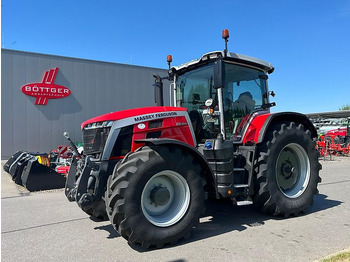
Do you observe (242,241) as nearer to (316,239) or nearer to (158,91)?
(316,239)

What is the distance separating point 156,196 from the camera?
3922mm

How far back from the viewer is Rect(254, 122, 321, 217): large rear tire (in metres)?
4.75

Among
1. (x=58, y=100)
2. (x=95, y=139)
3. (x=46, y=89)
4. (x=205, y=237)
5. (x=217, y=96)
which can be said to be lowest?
(x=205, y=237)

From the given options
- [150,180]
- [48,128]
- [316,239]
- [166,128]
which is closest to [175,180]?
[150,180]

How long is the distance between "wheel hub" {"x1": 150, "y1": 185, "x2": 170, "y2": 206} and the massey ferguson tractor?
13 millimetres

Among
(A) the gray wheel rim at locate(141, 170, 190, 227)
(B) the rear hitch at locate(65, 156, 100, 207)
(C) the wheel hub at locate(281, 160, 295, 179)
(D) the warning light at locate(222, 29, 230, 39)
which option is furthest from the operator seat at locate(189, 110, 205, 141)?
(B) the rear hitch at locate(65, 156, 100, 207)

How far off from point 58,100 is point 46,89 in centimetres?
81

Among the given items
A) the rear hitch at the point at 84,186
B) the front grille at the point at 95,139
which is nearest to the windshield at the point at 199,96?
the front grille at the point at 95,139

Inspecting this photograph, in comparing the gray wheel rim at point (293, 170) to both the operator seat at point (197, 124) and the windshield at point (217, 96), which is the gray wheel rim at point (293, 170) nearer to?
the windshield at point (217, 96)

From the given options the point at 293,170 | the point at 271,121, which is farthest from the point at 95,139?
the point at 293,170

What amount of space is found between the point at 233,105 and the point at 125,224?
9.13ft

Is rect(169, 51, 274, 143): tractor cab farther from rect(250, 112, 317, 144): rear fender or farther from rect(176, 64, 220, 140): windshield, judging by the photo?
rect(250, 112, 317, 144): rear fender

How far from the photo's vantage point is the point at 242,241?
3.99 metres

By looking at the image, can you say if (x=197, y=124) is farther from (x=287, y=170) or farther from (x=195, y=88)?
(x=287, y=170)
